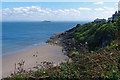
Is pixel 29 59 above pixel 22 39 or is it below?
below

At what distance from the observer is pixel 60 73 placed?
4.62 meters

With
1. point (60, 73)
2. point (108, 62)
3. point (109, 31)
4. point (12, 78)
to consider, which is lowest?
point (12, 78)

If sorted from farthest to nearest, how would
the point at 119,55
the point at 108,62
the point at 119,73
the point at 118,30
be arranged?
the point at 118,30 < the point at 119,55 < the point at 108,62 < the point at 119,73

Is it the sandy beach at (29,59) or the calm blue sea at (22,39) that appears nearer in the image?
the sandy beach at (29,59)

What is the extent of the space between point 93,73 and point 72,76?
0.82 m

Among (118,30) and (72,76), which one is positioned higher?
(118,30)

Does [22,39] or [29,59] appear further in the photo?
[22,39]

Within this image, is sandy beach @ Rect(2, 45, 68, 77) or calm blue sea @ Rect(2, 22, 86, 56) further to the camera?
calm blue sea @ Rect(2, 22, 86, 56)

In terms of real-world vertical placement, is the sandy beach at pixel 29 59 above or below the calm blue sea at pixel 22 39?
below

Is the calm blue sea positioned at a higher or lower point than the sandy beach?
higher

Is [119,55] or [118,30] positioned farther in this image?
[118,30]

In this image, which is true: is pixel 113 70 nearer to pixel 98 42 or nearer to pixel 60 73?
pixel 60 73

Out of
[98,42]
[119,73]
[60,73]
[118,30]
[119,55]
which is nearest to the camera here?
[119,73]

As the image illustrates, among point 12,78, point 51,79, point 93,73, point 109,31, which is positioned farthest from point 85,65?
point 109,31
